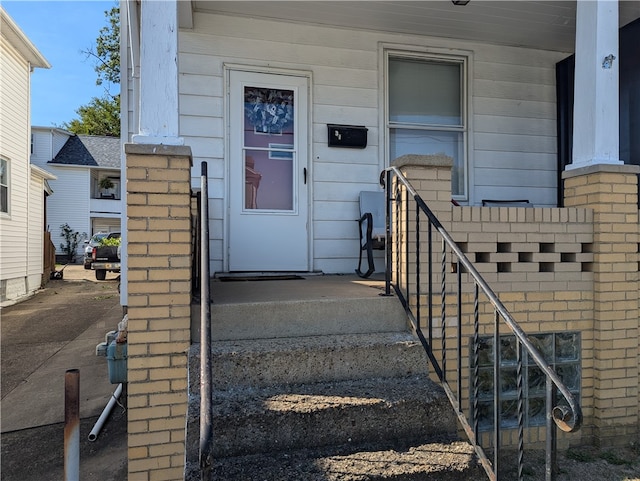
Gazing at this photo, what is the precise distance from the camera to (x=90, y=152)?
22.0 metres

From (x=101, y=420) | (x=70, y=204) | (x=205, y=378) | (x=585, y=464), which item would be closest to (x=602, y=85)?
(x=585, y=464)

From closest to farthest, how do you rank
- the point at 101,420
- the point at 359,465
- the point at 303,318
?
the point at 359,465 < the point at 303,318 < the point at 101,420

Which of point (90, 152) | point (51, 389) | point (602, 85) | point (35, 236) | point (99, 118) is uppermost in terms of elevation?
point (99, 118)

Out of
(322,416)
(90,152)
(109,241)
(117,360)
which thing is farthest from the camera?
(90,152)

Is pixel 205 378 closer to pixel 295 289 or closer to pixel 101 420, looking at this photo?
pixel 295 289

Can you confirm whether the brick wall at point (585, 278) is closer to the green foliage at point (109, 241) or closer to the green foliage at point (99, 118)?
the green foliage at point (109, 241)

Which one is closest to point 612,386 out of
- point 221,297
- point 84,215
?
point 221,297

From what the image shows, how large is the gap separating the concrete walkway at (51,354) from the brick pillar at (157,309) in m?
2.27

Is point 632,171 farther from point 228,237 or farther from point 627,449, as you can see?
point 228,237

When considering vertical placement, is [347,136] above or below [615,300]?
above

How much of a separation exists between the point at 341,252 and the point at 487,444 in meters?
2.07

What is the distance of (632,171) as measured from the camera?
3021 millimetres

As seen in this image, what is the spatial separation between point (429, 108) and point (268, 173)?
6.03 ft

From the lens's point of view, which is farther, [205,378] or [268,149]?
[268,149]
